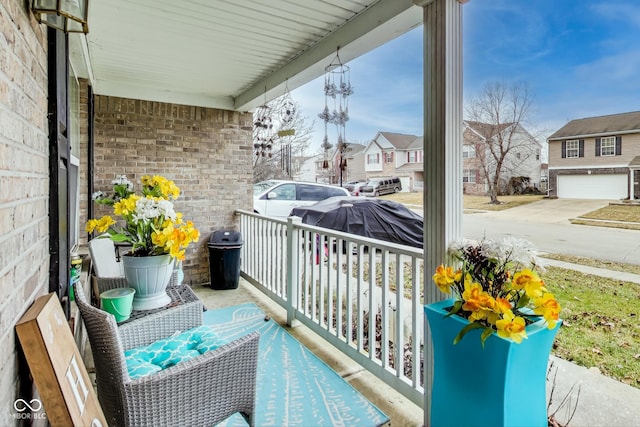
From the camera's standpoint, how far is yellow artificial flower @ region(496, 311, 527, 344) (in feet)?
4.29

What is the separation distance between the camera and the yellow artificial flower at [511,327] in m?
1.31

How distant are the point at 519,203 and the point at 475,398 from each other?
3.00 ft

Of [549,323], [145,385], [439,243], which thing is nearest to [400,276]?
[439,243]

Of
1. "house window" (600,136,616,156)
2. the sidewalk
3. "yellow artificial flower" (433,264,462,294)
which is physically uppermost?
"house window" (600,136,616,156)

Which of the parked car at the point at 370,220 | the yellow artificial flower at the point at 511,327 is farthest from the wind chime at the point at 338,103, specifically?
the parked car at the point at 370,220

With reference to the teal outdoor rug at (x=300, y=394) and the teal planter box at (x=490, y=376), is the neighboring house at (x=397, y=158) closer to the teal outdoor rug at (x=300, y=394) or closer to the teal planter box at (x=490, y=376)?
the teal planter box at (x=490, y=376)

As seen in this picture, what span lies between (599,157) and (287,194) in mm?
5085

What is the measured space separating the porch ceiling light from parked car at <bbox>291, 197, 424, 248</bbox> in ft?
13.1

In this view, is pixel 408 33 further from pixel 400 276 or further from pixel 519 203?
pixel 400 276

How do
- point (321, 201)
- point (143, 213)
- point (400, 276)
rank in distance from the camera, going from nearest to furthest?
point (143, 213), point (400, 276), point (321, 201)

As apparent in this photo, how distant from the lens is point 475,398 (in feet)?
4.80

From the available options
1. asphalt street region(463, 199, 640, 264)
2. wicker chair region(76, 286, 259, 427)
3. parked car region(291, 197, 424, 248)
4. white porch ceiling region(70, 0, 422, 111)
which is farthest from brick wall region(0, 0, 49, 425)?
parked car region(291, 197, 424, 248)

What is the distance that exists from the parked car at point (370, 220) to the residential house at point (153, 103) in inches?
47.5
